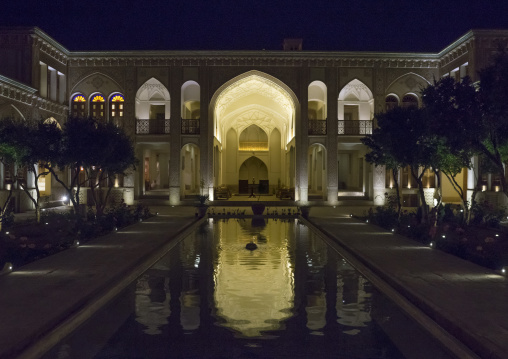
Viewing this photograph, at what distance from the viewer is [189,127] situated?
29781mm

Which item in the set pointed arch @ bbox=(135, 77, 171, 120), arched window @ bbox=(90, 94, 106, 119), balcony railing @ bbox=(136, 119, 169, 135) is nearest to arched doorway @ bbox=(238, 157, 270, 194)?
pointed arch @ bbox=(135, 77, 171, 120)

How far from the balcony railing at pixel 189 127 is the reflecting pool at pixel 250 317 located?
1969cm

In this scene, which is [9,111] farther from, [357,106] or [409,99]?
[409,99]

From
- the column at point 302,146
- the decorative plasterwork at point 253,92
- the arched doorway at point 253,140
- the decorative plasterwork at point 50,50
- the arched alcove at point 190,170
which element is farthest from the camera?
the arched doorway at point 253,140

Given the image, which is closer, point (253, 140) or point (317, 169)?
point (317, 169)

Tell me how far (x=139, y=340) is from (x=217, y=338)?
768mm

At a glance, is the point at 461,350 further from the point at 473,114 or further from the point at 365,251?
the point at 473,114

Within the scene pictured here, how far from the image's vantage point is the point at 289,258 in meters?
10.8

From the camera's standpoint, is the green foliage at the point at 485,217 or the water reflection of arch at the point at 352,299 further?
the green foliage at the point at 485,217

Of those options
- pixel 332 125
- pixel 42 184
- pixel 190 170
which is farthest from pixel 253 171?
pixel 42 184

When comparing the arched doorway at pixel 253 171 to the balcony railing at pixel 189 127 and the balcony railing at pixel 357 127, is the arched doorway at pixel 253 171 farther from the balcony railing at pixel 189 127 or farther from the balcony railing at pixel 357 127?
the balcony railing at pixel 357 127

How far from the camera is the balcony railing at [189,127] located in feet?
96.6

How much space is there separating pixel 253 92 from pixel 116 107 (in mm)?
9542

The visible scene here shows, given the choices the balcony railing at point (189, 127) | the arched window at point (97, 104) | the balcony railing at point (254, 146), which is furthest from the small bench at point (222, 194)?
the balcony railing at point (254, 146)
